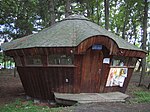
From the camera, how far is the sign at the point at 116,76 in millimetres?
11164

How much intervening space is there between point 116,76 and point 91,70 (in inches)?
65.0

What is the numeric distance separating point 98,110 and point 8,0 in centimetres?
1200

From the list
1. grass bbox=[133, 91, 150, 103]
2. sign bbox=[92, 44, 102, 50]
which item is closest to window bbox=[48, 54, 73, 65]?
sign bbox=[92, 44, 102, 50]

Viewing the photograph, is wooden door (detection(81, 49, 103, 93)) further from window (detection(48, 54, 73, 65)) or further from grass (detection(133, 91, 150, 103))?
grass (detection(133, 91, 150, 103))

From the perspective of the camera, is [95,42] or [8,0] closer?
[95,42]

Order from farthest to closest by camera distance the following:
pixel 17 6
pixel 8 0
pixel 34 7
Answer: pixel 34 7 → pixel 17 6 → pixel 8 0

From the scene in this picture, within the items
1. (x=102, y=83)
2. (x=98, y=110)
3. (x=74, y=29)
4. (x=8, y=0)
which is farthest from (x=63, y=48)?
(x=8, y=0)

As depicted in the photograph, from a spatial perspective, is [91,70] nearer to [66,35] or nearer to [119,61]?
[119,61]

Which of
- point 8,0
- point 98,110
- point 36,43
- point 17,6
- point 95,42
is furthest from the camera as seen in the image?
point 17,6

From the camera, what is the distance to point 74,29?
37.2 feet

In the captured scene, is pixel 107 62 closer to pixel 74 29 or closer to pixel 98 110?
pixel 74 29

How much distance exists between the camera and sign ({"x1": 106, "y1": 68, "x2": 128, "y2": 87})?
11164 mm

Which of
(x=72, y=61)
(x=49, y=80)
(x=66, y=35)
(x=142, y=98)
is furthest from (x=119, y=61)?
(x=49, y=80)

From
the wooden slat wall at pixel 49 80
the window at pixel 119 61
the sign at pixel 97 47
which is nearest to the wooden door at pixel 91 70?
the sign at pixel 97 47
